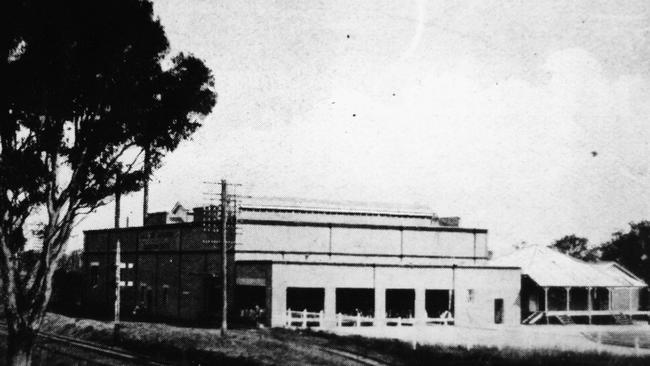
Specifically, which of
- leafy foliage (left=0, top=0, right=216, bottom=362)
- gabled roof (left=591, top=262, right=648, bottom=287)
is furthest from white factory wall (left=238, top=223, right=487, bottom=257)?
leafy foliage (left=0, top=0, right=216, bottom=362)

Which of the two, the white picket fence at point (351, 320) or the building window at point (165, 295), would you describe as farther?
the building window at point (165, 295)

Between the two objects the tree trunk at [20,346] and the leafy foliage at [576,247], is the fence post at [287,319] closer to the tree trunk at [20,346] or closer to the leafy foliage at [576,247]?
the tree trunk at [20,346]

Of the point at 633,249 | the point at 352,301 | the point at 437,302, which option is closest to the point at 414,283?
the point at 352,301

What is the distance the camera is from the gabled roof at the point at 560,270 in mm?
46375

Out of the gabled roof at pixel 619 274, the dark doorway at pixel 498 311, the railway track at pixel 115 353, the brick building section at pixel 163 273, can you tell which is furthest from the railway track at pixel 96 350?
the gabled roof at pixel 619 274

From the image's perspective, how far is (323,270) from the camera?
40.2m

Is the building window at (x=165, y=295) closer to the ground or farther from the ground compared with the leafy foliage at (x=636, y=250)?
closer to the ground

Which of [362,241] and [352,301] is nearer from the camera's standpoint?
[352,301]

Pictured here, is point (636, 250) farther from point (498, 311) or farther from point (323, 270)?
point (323, 270)

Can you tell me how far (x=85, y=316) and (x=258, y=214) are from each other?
545 inches

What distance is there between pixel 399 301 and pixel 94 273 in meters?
27.6

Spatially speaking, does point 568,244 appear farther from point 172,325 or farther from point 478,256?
point 172,325

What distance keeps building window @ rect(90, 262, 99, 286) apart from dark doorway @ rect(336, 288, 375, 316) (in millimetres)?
24338

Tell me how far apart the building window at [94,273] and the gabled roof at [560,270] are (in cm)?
3256
